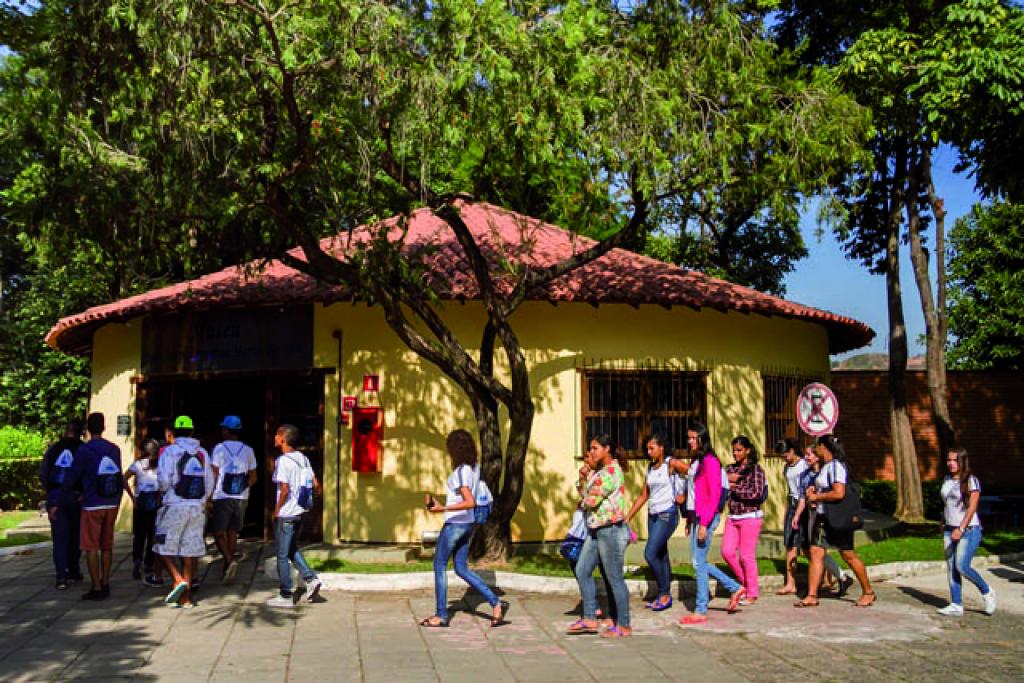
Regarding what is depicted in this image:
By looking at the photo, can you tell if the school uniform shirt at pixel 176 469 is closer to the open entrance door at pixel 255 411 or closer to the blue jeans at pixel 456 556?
the blue jeans at pixel 456 556

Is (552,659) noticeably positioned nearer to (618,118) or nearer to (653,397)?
(618,118)

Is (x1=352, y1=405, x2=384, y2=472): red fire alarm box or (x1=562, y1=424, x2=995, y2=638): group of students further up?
(x1=352, y1=405, x2=384, y2=472): red fire alarm box

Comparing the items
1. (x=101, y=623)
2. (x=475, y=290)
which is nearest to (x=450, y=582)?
(x=101, y=623)

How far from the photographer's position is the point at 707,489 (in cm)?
918

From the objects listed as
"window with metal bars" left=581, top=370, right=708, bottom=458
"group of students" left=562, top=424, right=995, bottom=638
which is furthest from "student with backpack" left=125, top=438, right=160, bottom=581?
"window with metal bars" left=581, top=370, right=708, bottom=458

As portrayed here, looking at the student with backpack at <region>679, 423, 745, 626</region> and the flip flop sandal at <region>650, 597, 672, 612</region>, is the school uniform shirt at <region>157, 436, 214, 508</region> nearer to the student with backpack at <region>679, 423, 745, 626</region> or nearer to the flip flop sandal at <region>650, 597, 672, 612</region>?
the flip flop sandal at <region>650, 597, 672, 612</region>

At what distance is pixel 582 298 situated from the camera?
12.6 metres

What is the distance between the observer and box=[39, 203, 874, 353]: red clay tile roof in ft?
41.5

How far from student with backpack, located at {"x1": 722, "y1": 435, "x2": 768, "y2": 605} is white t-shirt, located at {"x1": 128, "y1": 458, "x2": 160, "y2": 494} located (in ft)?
20.6

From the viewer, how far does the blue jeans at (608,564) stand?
26.1 ft

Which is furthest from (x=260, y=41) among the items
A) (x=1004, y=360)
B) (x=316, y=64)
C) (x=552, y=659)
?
(x=1004, y=360)

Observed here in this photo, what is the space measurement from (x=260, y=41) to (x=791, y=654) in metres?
7.33

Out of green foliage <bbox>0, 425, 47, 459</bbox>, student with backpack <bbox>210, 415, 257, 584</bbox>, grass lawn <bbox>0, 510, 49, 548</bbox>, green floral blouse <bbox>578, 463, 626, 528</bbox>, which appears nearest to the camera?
green floral blouse <bbox>578, 463, 626, 528</bbox>

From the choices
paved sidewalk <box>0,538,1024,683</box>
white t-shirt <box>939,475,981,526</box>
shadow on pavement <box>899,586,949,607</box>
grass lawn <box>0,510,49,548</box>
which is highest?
white t-shirt <box>939,475,981,526</box>
